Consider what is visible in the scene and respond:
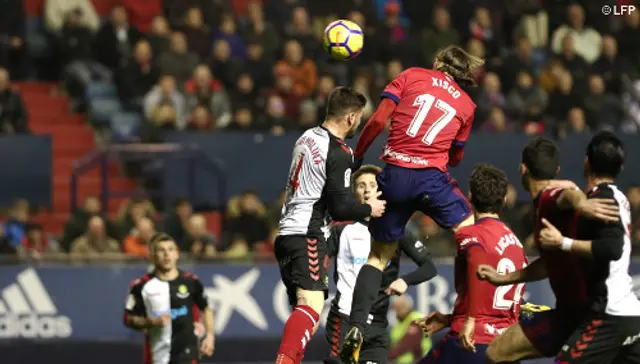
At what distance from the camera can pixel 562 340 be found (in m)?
7.91

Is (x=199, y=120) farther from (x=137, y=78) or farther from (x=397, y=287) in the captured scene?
(x=397, y=287)

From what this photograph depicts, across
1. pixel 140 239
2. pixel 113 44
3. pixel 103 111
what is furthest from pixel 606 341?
pixel 113 44

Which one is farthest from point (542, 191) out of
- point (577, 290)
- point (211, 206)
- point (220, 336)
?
point (211, 206)

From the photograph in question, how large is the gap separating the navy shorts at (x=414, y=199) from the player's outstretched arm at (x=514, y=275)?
1217mm

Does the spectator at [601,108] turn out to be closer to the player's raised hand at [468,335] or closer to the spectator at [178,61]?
the spectator at [178,61]

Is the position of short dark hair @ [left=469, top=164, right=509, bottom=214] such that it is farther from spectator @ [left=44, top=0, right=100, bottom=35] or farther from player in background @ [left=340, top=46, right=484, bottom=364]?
spectator @ [left=44, top=0, right=100, bottom=35]

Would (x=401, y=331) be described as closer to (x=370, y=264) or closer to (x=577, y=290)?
(x=370, y=264)

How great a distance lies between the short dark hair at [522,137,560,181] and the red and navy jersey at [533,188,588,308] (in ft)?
0.44

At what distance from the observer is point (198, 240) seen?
15.9 m

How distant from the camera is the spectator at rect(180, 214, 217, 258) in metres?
15.9

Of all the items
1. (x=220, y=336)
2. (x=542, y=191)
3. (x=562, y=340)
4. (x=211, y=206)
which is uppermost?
(x=542, y=191)

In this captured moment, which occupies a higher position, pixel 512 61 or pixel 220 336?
pixel 512 61

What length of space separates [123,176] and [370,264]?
8.29 meters

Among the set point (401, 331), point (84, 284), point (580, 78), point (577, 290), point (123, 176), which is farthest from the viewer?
point (580, 78)
